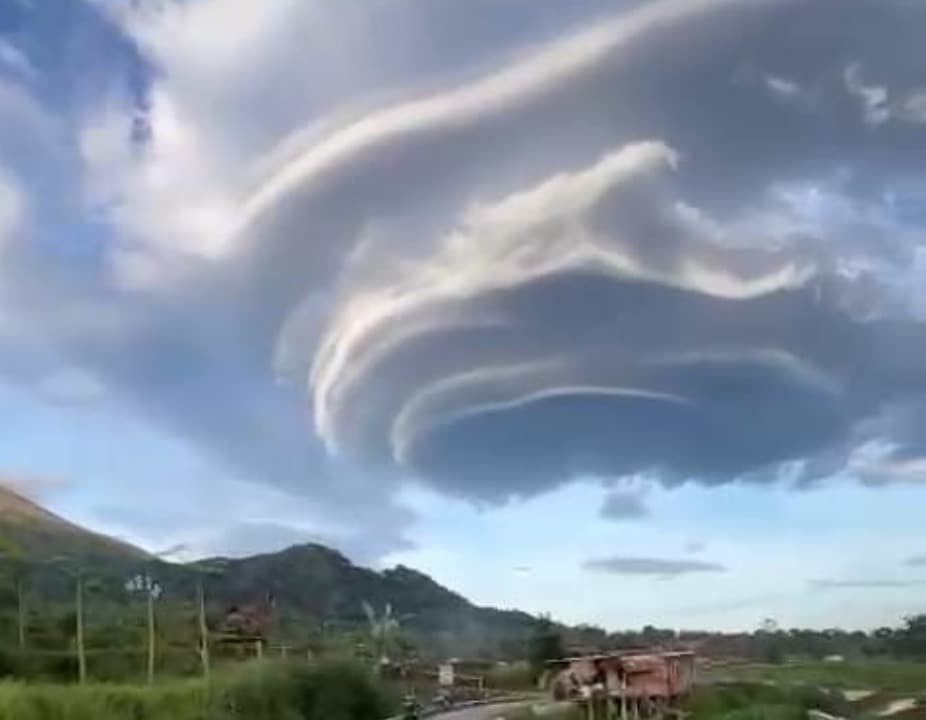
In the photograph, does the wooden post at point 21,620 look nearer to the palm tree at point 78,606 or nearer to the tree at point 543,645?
the palm tree at point 78,606

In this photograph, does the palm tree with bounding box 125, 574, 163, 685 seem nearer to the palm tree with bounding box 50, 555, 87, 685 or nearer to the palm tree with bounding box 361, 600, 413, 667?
the palm tree with bounding box 50, 555, 87, 685

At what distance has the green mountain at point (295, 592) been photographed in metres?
57.2

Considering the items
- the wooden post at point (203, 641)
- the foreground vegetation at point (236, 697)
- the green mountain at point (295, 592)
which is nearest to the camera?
the foreground vegetation at point (236, 697)

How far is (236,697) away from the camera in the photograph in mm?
31781

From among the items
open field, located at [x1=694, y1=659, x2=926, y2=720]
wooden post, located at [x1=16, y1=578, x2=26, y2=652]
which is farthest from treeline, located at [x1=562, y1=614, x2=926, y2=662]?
wooden post, located at [x1=16, y1=578, x2=26, y2=652]

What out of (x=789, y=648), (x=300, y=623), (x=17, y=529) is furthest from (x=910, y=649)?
(x=17, y=529)

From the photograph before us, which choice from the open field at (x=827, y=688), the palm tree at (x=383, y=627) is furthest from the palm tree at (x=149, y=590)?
the open field at (x=827, y=688)

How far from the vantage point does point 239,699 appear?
31.5 m

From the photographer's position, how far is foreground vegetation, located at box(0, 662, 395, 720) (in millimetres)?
27938

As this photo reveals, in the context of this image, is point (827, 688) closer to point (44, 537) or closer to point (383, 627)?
point (383, 627)

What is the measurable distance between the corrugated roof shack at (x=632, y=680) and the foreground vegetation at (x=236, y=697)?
Result: 4.52 m

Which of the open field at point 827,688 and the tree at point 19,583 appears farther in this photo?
the tree at point 19,583

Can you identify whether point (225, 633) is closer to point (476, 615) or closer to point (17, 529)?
point (476, 615)

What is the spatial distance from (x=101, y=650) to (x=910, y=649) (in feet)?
86.9
